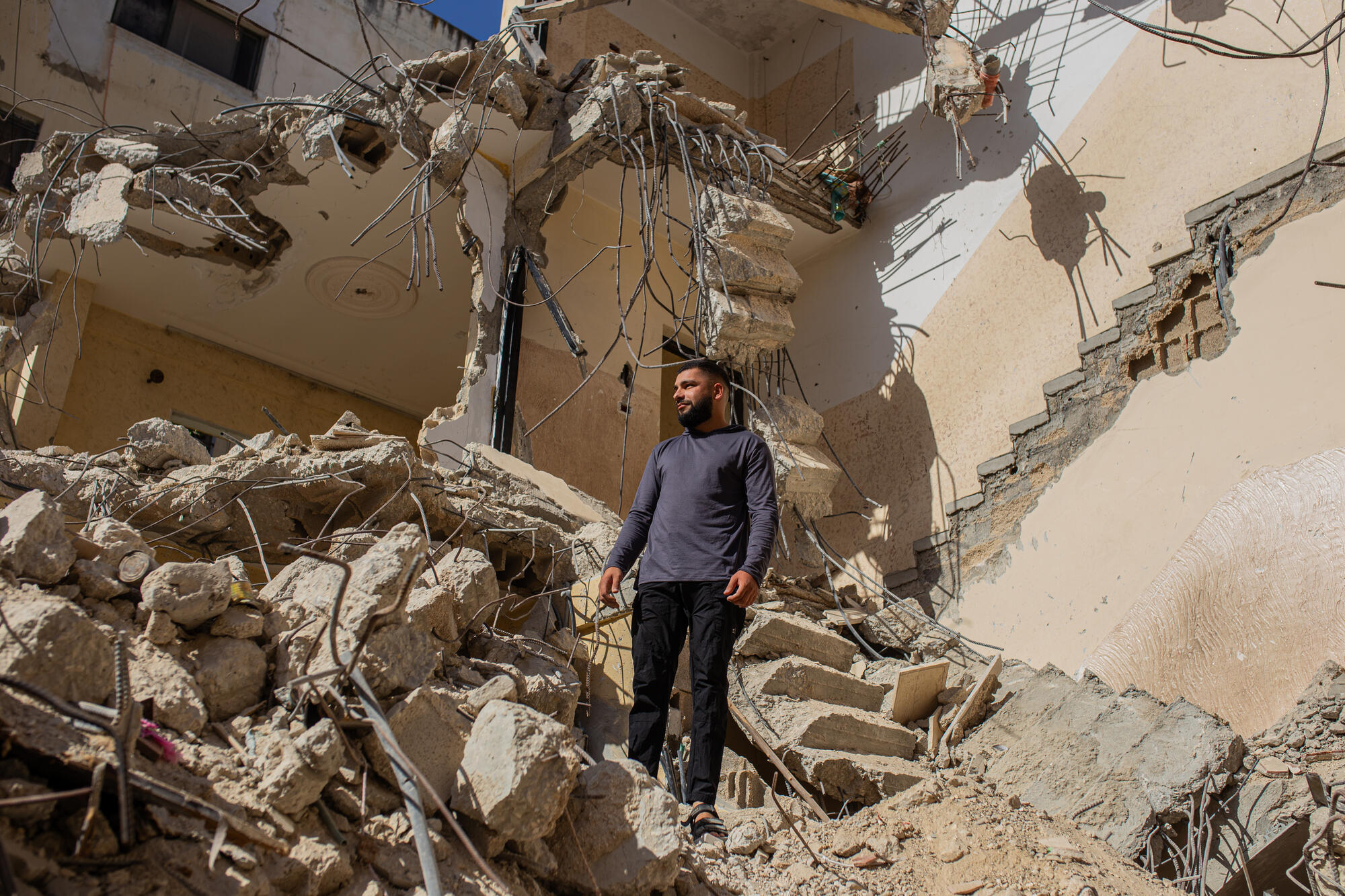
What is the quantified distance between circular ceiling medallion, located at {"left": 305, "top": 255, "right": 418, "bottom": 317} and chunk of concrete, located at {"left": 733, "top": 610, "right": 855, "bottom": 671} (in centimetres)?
529

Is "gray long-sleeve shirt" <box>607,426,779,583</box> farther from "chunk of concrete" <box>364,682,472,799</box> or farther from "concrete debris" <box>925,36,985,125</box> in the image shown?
"concrete debris" <box>925,36,985,125</box>

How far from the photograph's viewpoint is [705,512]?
345 cm

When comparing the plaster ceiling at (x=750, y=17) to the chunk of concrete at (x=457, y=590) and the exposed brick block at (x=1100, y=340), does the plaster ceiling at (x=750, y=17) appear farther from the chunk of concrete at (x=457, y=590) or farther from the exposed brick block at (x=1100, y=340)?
→ the chunk of concrete at (x=457, y=590)

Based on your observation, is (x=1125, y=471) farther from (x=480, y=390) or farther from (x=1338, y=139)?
(x=480, y=390)

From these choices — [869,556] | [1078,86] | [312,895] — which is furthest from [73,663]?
[1078,86]

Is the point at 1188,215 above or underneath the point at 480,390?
above

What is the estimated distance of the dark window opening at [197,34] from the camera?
1003 cm

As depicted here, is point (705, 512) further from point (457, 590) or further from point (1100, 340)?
point (1100, 340)

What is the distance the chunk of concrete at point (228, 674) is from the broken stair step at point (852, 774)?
2.24 m

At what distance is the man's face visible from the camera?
3.69 m

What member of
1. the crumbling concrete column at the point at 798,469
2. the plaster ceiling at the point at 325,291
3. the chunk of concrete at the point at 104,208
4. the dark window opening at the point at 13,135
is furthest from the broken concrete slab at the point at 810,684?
the dark window opening at the point at 13,135

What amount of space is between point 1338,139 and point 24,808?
6928 mm

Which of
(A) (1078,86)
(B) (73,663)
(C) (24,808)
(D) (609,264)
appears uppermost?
(A) (1078,86)

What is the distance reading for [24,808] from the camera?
168cm
